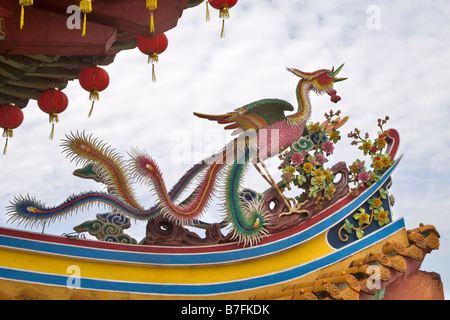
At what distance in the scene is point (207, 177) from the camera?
5996 millimetres

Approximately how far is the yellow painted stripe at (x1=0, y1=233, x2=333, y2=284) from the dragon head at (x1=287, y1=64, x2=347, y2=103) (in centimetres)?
159

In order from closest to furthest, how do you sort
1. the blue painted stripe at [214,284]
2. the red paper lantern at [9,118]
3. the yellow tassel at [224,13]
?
the blue painted stripe at [214,284] → the yellow tassel at [224,13] → the red paper lantern at [9,118]

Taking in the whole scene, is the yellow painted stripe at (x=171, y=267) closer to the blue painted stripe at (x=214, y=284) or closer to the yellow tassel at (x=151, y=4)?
the blue painted stripe at (x=214, y=284)

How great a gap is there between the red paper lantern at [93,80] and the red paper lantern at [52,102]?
449mm

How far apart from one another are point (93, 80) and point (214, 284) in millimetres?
2226

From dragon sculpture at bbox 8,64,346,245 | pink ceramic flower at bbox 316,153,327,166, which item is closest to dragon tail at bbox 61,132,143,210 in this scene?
dragon sculpture at bbox 8,64,346,245

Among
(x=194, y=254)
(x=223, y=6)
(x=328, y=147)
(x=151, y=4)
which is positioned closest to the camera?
(x=151, y=4)

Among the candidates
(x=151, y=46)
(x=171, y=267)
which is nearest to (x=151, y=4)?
(x=151, y=46)

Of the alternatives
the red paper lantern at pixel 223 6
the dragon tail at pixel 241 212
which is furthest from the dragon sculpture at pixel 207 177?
the red paper lantern at pixel 223 6

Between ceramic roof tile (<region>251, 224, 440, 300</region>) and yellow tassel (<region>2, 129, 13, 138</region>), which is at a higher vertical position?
yellow tassel (<region>2, 129, 13, 138</region>)

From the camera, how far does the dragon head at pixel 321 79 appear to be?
6.62m

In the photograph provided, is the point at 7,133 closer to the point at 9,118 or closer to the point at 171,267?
the point at 9,118

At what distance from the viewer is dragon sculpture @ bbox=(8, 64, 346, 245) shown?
5.72m

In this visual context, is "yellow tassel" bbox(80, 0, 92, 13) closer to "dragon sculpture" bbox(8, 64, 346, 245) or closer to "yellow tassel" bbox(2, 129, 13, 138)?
"dragon sculpture" bbox(8, 64, 346, 245)
